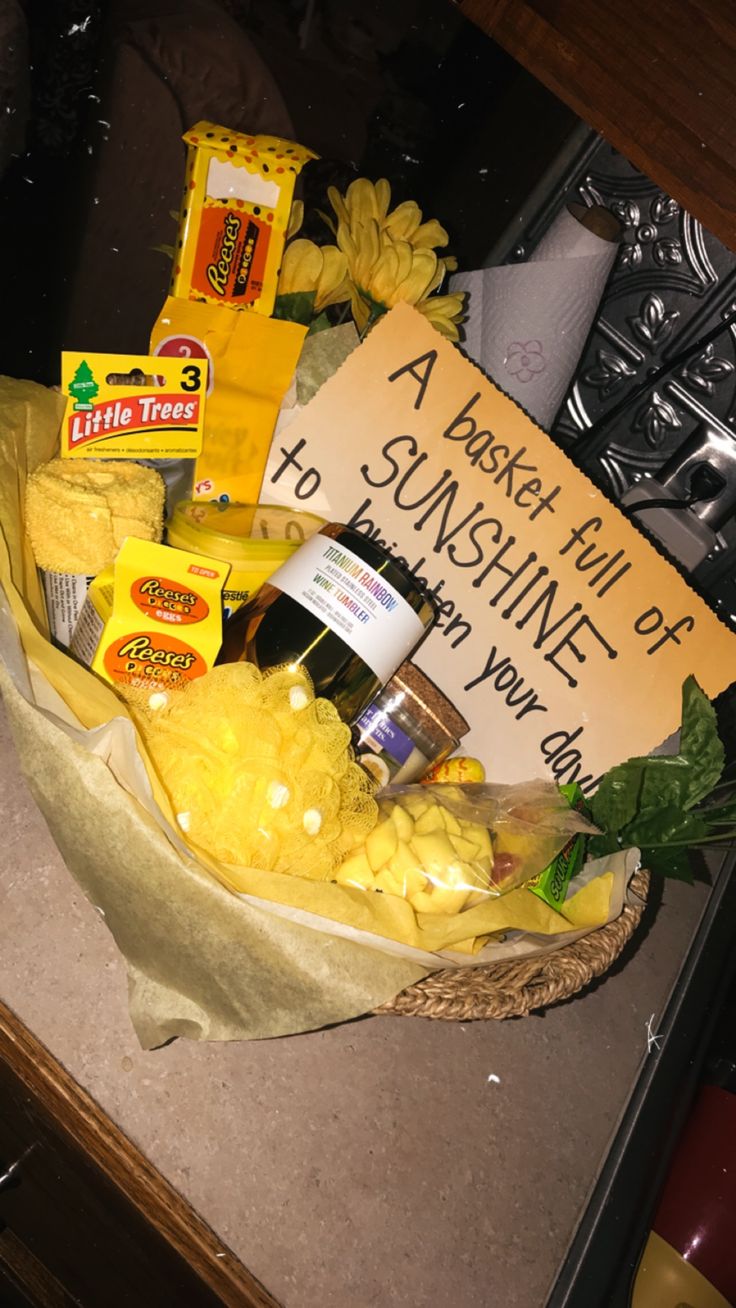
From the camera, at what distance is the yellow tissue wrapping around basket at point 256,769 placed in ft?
2.17

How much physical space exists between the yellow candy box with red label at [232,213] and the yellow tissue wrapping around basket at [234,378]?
0.9 inches

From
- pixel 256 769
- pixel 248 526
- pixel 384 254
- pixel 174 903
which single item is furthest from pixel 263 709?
pixel 384 254

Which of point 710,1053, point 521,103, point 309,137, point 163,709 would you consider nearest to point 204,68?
point 309,137

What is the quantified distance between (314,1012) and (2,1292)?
2.95 feet

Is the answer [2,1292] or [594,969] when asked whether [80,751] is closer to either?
[594,969]

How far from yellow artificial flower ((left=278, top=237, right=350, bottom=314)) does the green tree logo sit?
23 centimetres

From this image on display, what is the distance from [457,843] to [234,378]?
52cm

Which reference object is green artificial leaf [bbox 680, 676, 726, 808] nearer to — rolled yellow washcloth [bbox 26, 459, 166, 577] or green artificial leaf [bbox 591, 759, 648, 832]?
green artificial leaf [bbox 591, 759, 648, 832]

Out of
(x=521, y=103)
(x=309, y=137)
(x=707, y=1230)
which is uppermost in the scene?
(x=521, y=103)

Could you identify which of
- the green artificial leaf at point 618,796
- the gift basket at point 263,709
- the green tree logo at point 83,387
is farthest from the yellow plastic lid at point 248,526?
the green artificial leaf at point 618,796

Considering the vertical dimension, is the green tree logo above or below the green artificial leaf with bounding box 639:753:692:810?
below

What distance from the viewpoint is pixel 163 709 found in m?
0.72

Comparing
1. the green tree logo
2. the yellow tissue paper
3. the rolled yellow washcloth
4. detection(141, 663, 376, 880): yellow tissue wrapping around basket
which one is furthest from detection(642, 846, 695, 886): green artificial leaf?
the green tree logo

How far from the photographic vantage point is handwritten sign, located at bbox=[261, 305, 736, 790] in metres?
0.85
